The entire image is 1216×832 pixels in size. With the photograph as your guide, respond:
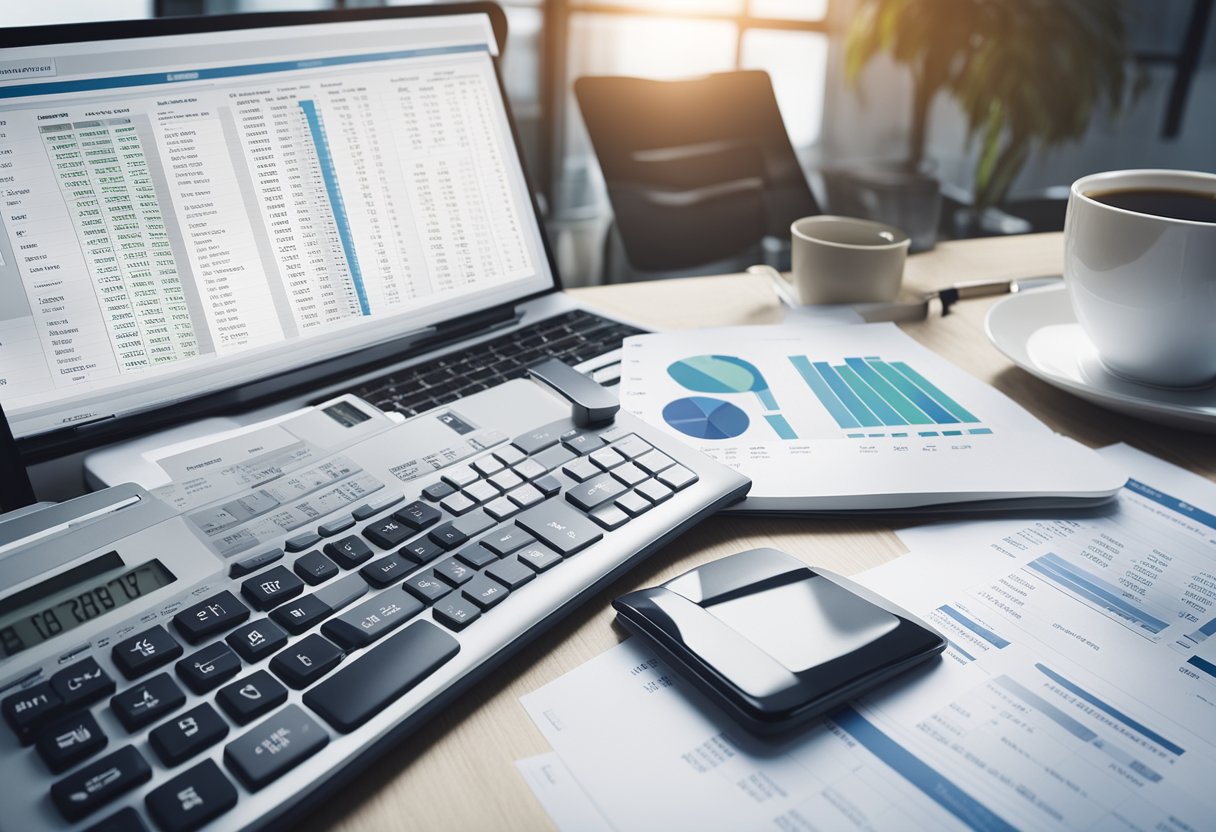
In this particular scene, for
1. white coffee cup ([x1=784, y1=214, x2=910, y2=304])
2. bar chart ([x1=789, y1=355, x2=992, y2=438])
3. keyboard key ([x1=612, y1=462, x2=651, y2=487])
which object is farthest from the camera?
white coffee cup ([x1=784, y1=214, x2=910, y2=304])

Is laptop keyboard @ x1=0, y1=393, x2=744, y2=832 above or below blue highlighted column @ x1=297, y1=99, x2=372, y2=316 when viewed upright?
below

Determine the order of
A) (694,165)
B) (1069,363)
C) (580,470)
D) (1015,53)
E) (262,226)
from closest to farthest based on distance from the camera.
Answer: (580,470), (262,226), (1069,363), (694,165), (1015,53)

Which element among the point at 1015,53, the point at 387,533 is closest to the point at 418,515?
the point at 387,533

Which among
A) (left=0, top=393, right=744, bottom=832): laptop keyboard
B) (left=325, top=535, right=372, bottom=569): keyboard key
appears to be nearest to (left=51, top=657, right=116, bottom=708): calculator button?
(left=0, top=393, right=744, bottom=832): laptop keyboard

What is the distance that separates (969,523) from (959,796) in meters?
0.22

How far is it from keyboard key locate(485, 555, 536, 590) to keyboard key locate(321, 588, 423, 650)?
39 millimetres

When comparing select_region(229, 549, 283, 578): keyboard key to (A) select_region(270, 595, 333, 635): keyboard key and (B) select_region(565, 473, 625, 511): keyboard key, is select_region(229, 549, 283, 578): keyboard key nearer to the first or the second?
(A) select_region(270, 595, 333, 635): keyboard key

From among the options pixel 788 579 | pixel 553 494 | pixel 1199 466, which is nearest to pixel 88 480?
pixel 553 494

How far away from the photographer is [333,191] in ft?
2.12

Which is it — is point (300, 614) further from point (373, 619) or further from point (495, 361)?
point (495, 361)

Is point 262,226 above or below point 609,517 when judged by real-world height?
above

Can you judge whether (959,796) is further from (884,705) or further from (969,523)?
(969,523)

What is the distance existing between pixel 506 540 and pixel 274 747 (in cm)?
15

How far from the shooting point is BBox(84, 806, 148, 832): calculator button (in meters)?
0.29
